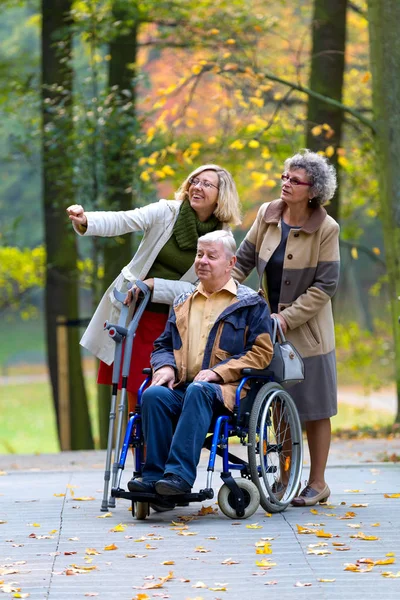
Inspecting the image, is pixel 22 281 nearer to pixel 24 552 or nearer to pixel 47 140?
pixel 47 140

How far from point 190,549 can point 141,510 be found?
2.37 feet

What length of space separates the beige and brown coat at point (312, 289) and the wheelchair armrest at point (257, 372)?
0.99 ft

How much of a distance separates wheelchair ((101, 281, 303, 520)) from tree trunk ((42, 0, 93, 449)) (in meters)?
6.36

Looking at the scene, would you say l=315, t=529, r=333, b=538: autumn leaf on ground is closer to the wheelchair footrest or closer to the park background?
the wheelchair footrest

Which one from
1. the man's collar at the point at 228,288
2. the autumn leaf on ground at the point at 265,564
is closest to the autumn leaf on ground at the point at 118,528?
the autumn leaf on ground at the point at 265,564

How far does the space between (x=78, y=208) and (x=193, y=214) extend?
616mm

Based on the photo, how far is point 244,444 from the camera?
17.0 ft

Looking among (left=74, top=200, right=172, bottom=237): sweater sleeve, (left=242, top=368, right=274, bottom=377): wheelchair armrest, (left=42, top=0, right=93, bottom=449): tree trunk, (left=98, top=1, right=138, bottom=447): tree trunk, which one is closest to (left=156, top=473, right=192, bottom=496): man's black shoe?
(left=242, top=368, right=274, bottom=377): wheelchair armrest

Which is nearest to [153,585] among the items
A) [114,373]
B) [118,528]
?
[118,528]

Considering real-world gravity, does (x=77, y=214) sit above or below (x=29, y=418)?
→ above

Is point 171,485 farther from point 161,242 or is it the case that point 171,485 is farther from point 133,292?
point 161,242

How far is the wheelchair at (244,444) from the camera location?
5.18m

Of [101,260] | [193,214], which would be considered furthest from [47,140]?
[193,214]

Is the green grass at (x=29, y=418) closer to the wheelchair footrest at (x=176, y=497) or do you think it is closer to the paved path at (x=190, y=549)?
the paved path at (x=190, y=549)
